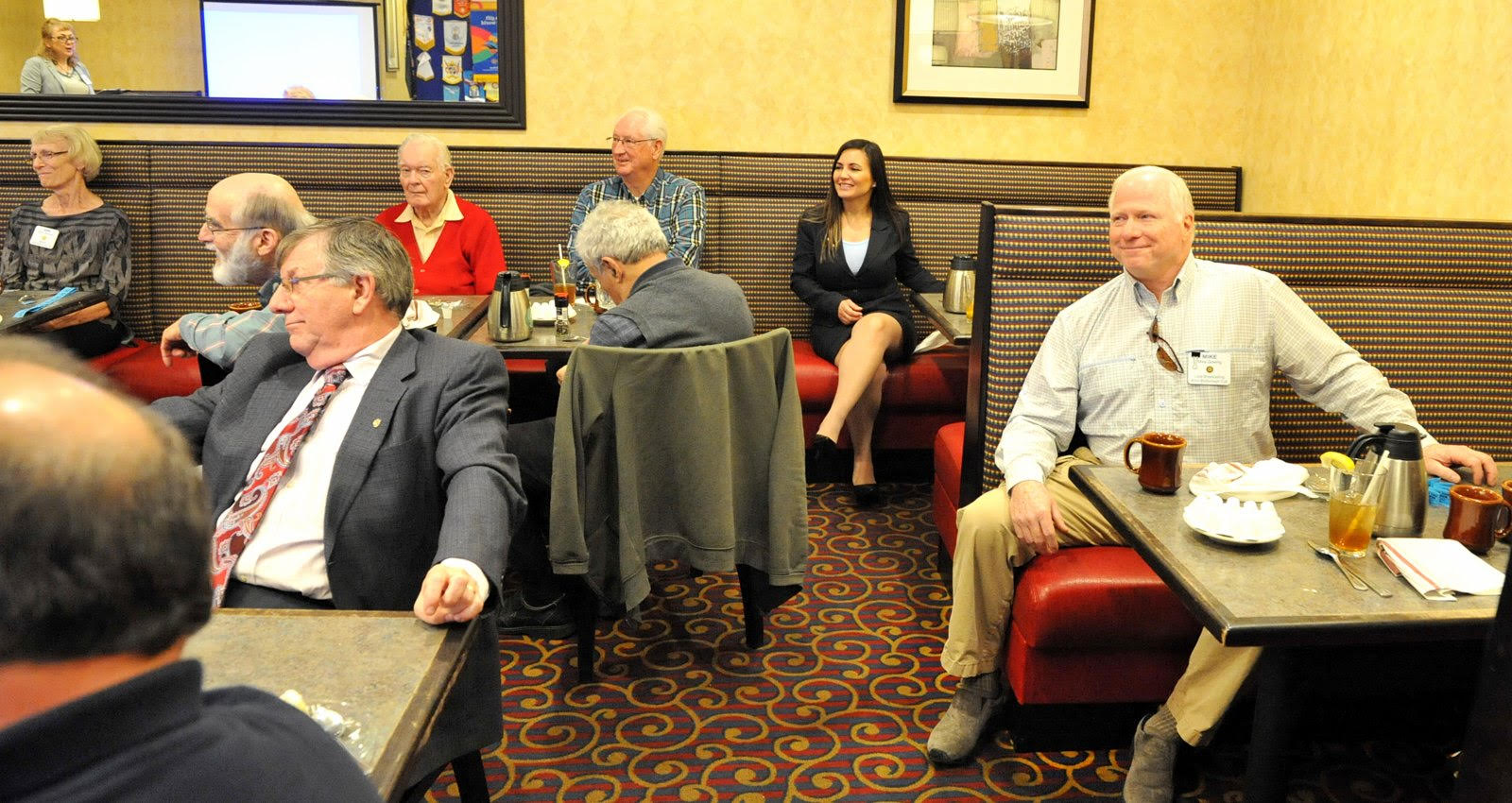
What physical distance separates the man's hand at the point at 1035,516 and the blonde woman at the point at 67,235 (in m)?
3.87

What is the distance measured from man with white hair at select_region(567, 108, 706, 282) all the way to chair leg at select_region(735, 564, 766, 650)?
1883mm

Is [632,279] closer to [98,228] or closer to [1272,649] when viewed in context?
[1272,649]

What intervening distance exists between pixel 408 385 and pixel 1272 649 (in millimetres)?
1474

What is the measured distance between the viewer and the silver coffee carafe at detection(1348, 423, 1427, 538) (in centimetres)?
172

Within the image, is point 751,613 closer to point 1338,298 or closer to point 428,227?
point 1338,298

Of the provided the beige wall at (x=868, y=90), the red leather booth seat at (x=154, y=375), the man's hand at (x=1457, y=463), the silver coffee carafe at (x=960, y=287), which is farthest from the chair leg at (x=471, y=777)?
the beige wall at (x=868, y=90)

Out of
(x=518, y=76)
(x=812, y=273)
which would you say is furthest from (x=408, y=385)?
(x=518, y=76)

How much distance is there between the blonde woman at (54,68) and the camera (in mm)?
4965

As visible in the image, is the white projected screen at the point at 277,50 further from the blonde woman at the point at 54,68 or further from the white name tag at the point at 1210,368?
the white name tag at the point at 1210,368

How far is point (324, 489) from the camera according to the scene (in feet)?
5.91

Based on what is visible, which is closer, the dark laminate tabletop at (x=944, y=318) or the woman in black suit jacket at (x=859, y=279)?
the dark laminate tabletop at (x=944, y=318)

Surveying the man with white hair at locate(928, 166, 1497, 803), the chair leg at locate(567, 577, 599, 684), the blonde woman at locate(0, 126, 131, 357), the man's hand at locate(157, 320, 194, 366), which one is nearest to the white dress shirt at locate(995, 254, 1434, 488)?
the man with white hair at locate(928, 166, 1497, 803)

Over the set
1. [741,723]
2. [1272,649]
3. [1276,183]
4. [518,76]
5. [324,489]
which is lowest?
[741,723]

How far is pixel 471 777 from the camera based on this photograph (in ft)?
6.14
